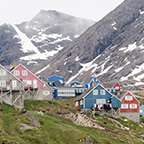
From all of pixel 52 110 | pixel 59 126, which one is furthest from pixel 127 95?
pixel 59 126

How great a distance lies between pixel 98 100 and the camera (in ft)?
385

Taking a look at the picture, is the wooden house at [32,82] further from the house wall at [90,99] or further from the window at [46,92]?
the house wall at [90,99]

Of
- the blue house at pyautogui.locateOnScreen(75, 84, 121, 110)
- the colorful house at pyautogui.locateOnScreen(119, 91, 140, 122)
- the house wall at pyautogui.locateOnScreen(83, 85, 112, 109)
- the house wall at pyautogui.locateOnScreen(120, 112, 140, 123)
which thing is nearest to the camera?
the house wall at pyautogui.locateOnScreen(83, 85, 112, 109)

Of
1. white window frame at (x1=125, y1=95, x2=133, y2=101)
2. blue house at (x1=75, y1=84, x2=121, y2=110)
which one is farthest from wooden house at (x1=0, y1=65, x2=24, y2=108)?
white window frame at (x1=125, y1=95, x2=133, y2=101)

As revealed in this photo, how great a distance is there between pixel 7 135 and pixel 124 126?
129 feet

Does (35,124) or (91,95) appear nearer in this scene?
(35,124)

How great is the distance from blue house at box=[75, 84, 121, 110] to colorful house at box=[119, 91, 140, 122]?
83.4 inches

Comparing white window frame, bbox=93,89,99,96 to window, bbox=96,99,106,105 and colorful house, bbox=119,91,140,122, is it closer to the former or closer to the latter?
window, bbox=96,99,106,105

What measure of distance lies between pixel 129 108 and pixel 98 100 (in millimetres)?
8295

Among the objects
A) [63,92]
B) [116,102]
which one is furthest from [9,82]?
[63,92]

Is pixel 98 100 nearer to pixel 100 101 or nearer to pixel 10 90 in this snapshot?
pixel 100 101

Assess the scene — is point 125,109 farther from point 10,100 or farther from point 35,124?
point 35,124

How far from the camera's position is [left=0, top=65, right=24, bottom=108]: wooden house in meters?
89.1

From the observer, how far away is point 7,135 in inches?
2474
